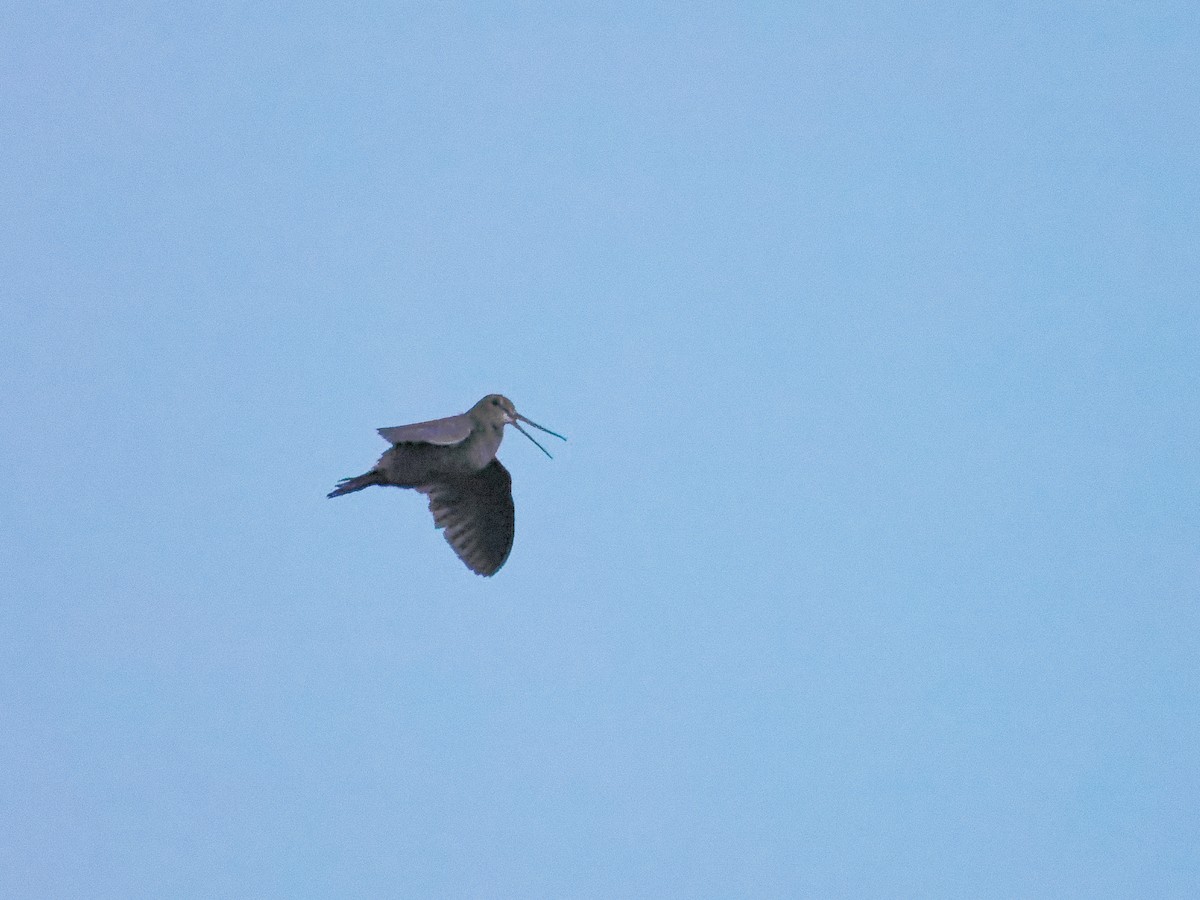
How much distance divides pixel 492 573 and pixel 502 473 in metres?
1.02

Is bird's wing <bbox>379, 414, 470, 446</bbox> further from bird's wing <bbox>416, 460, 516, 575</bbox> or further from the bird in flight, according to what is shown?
bird's wing <bbox>416, 460, 516, 575</bbox>

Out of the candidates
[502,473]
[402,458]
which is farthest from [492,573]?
[402,458]

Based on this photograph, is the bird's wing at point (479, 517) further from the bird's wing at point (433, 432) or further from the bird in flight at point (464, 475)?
the bird's wing at point (433, 432)

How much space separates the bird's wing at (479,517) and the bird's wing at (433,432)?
3.59 ft

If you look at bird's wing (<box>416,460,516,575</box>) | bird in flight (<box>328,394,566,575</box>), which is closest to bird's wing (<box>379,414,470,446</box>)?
bird in flight (<box>328,394,566,575</box>)

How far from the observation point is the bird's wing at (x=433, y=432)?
1592 cm

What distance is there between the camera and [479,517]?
1848cm

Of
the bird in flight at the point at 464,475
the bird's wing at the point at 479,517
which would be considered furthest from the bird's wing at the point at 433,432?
the bird's wing at the point at 479,517

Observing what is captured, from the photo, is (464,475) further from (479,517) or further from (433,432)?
(433,432)

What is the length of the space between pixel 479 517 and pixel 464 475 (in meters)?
0.69

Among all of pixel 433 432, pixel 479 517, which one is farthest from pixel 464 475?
pixel 433 432

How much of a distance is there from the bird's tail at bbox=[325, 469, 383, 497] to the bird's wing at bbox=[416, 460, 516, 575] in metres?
1.54

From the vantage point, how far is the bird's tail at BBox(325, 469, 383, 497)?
16.6 meters

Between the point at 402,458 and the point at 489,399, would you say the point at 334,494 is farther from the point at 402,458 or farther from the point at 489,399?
the point at 489,399
